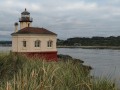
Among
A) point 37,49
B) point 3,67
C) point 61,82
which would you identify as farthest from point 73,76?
point 37,49

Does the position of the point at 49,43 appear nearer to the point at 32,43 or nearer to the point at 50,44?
the point at 50,44

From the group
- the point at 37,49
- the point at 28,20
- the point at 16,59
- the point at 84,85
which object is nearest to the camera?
the point at 84,85

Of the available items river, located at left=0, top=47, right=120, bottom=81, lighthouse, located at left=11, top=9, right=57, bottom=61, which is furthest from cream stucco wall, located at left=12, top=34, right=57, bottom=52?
river, located at left=0, top=47, right=120, bottom=81

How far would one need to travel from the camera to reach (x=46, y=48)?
112 feet

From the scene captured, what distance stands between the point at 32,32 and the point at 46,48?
2.35m

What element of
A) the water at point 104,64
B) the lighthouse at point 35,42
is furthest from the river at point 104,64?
the lighthouse at point 35,42

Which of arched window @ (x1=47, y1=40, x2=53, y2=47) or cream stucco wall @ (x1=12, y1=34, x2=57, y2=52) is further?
arched window @ (x1=47, y1=40, x2=53, y2=47)

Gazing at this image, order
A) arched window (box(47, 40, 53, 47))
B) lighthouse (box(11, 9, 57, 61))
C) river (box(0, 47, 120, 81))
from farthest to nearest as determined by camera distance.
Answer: arched window (box(47, 40, 53, 47)), lighthouse (box(11, 9, 57, 61)), river (box(0, 47, 120, 81))

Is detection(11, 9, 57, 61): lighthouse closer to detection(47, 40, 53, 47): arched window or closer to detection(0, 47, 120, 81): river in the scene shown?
detection(47, 40, 53, 47): arched window

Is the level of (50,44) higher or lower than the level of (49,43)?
lower

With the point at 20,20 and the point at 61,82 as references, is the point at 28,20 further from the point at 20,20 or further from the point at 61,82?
the point at 61,82

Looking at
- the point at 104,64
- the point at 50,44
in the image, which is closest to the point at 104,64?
the point at 104,64

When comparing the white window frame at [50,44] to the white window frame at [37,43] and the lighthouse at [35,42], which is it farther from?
the white window frame at [37,43]

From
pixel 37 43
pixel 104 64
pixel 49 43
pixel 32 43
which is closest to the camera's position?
pixel 32 43
